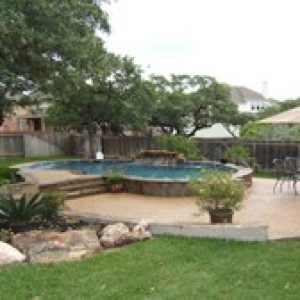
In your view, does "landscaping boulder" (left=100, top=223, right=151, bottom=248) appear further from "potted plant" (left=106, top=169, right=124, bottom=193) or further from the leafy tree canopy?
the leafy tree canopy

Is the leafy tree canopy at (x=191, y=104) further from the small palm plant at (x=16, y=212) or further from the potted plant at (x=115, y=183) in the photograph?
the small palm plant at (x=16, y=212)

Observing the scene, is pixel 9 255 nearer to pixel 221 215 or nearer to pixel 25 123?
pixel 221 215

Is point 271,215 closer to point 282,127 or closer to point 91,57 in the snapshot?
point 91,57

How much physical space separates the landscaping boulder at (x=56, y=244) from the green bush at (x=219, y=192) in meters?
1.83

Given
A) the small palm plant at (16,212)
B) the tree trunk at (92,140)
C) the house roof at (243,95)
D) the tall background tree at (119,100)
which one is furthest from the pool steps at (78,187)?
the house roof at (243,95)

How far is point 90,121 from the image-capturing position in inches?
978

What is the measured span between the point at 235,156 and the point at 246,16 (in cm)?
814

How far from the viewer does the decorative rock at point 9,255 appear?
6971 mm

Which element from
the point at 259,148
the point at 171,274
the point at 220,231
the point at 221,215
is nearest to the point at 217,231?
the point at 220,231

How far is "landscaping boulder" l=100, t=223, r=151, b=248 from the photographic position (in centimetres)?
778

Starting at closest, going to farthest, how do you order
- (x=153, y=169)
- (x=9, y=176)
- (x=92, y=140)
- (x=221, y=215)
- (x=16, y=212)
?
(x=221, y=215) → (x=16, y=212) → (x=9, y=176) → (x=153, y=169) → (x=92, y=140)

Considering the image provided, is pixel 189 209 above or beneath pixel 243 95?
beneath

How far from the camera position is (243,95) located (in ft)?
185

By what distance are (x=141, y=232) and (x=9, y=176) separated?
8.20m
